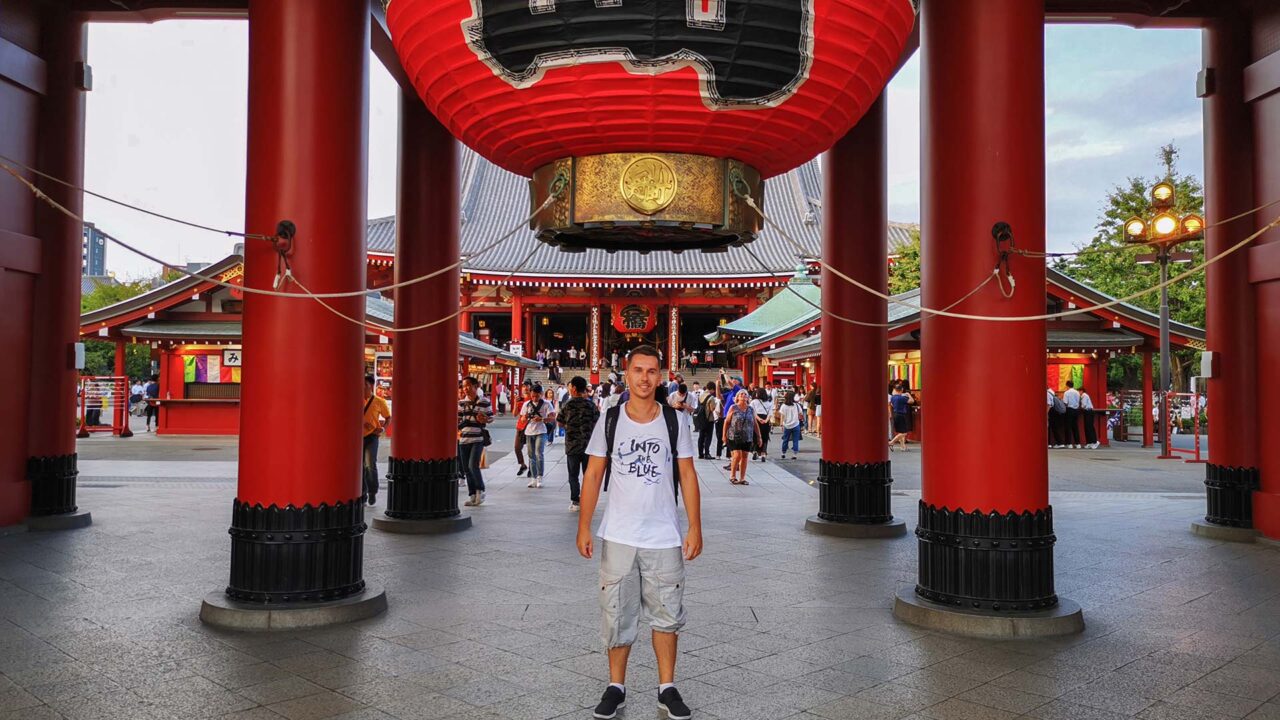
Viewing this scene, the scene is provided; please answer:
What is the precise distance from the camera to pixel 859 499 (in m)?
8.52

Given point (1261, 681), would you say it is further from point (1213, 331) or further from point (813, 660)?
point (1213, 331)

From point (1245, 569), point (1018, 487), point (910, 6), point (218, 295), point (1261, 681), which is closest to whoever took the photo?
point (910, 6)

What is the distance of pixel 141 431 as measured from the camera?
25875 millimetres

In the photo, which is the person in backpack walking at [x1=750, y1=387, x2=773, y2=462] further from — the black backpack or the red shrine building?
the black backpack

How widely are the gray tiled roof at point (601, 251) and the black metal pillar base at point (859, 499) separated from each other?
72.8 ft

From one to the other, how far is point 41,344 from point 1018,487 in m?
8.16

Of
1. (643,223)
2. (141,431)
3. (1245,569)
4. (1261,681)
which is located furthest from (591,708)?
(141,431)

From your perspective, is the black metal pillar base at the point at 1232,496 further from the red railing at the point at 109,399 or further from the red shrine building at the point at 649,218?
the red railing at the point at 109,399

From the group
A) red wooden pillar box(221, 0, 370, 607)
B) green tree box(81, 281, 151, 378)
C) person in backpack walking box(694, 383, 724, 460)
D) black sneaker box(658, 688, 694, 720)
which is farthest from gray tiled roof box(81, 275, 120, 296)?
black sneaker box(658, 688, 694, 720)

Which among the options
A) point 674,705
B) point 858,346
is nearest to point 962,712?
point 674,705

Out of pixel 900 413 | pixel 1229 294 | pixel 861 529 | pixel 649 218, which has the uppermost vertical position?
pixel 1229 294

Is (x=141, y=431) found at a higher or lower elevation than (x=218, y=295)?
lower

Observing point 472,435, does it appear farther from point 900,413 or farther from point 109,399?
point 109,399

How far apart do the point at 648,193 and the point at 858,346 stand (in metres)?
5.26
